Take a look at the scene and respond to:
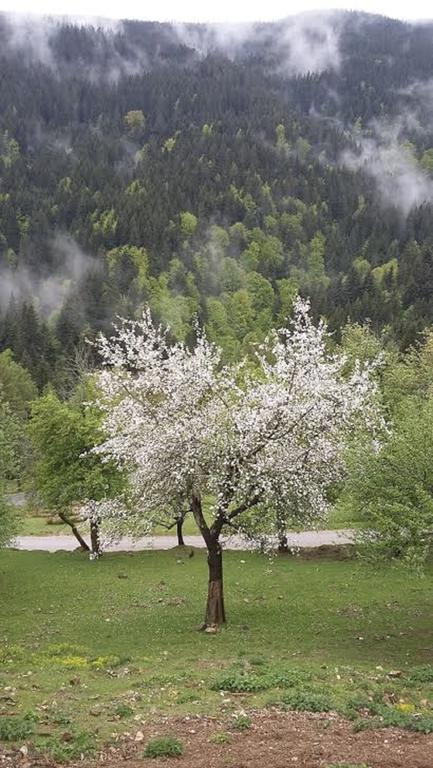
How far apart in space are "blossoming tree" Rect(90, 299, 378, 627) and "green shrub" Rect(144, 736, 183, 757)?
12.2m

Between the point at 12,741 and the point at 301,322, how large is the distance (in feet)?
72.3

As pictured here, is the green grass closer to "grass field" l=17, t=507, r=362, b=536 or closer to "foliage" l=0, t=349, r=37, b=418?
"grass field" l=17, t=507, r=362, b=536

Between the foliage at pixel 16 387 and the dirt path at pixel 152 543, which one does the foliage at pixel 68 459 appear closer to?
the dirt path at pixel 152 543

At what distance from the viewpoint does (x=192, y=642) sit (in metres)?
24.6

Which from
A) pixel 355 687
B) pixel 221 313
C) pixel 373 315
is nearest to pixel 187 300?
pixel 221 313

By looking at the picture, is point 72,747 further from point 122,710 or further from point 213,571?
point 213,571

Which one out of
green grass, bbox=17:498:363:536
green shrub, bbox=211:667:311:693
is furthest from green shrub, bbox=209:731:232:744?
green grass, bbox=17:498:363:536

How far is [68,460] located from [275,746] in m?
34.3

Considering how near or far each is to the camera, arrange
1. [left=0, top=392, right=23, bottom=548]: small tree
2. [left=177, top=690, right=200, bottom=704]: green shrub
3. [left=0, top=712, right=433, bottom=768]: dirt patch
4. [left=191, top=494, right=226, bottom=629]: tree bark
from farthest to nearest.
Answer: [left=0, top=392, right=23, bottom=548]: small tree
[left=191, top=494, right=226, bottom=629]: tree bark
[left=177, top=690, right=200, bottom=704]: green shrub
[left=0, top=712, right=433, bottom=768]: dirt patch

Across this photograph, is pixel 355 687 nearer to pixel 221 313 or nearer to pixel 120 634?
pixel 120 634

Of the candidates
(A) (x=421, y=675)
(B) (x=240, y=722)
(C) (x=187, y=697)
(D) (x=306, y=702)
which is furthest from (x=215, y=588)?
(B) (x=240, y=722)

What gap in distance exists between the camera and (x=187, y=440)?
24375 millimetres

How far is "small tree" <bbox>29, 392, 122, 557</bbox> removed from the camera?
43.7m

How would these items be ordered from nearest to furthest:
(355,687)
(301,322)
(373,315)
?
(355,687), (301,322), (373,315)
